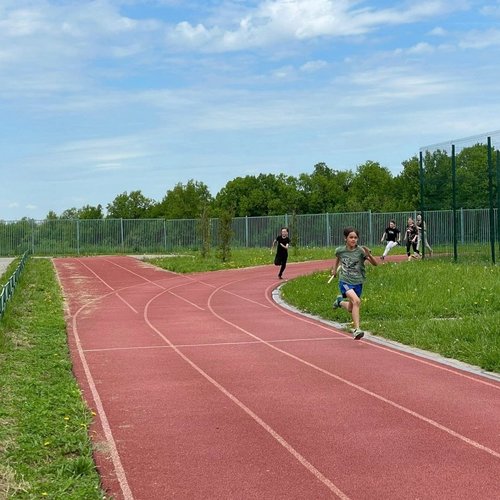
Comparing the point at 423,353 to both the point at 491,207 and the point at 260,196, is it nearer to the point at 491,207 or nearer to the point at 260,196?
the point at 491,207

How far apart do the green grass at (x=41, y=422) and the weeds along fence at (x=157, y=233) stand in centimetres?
3187

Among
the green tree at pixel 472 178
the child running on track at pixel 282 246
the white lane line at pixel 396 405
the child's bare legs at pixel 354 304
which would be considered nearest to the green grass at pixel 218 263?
the child running on track at pixel 282 246

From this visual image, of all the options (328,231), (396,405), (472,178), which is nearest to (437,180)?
(472,178)

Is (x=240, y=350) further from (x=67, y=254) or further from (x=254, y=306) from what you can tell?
(x=67, y=254)

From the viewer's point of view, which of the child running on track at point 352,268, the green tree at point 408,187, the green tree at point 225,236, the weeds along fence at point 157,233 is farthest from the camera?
the green tree at point 408,187

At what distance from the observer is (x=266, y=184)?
76562 mm

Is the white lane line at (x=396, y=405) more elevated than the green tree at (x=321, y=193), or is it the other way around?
the green tree at (x=321, y=193)

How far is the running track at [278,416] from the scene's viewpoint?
4.94 meters

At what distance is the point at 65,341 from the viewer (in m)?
11.1

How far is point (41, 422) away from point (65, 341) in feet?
16.0

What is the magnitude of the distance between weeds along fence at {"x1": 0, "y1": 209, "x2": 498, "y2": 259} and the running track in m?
31.8

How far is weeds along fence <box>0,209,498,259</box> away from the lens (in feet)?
144

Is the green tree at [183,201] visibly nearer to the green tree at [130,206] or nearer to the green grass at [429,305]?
the green tree at [130,206]

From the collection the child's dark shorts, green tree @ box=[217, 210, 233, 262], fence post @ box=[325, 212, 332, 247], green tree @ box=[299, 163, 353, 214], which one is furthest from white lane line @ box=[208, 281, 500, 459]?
green tree @ box=[299, 163, 353, 214]
